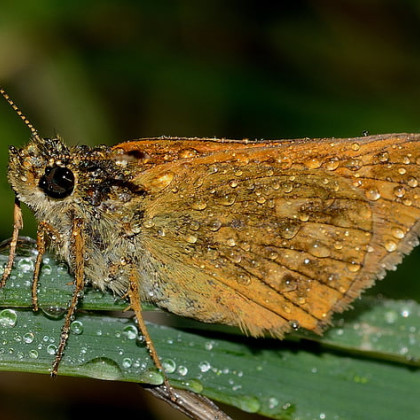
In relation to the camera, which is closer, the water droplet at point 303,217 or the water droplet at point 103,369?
the water droplet at point 103,369

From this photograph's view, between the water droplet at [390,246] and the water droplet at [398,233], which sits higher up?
the water droplet at [398,233]

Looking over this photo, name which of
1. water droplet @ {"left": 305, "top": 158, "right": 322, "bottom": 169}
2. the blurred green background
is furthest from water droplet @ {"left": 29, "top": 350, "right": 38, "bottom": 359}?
the blurred green background

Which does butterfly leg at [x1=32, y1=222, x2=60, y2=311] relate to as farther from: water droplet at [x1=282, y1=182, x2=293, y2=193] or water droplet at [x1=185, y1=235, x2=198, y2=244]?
water droplet at [x1=282, y1=182, x2=293, y2=193]

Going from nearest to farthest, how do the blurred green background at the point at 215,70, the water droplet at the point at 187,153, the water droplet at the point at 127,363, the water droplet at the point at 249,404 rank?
the water droplet at the point at 127,363
the water droplet at the point at 249,404
the water droplet at the point at 187,153
the blurred green background at the point at 215,70

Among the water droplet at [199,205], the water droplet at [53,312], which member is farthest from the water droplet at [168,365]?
the water droplet at [199,205]

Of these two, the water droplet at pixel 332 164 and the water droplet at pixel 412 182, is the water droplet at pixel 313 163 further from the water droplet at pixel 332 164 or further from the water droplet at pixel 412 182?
the water droplet at pixel 412 182

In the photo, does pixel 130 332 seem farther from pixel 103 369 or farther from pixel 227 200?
pixel 227 200

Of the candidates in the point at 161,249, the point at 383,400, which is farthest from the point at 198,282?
the point at 383,400

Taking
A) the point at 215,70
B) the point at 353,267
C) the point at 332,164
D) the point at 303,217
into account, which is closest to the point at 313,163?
the point at 332,164
